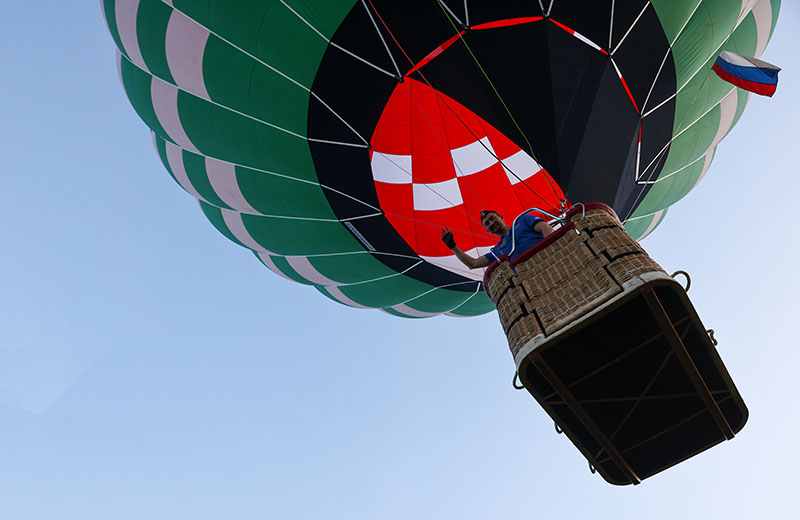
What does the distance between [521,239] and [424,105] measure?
1.51m

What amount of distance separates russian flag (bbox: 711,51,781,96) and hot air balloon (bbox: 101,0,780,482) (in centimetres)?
41

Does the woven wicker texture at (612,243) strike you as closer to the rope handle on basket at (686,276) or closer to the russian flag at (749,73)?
the rope handle on basket at (686,276)

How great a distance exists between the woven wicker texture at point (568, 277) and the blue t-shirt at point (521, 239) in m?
0.15

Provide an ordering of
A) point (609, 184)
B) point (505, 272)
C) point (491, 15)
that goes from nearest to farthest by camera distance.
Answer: point (505, 272)
point (491, 15)
point (609, 184)

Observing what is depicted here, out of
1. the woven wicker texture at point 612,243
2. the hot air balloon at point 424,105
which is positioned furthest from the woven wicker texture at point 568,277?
the hot air balloon at point 424,105

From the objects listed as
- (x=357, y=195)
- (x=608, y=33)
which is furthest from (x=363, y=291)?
(x=608, y=33)

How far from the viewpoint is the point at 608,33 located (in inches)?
141

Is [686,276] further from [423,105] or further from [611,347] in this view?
[423,105]

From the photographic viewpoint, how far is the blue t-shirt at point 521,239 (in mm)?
2742

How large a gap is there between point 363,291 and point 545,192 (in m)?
2.00

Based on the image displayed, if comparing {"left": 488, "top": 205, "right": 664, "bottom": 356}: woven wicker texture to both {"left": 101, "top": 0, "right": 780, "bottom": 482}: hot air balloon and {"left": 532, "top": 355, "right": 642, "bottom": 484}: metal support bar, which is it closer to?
{"left": 532, "top": 355, "right": 642, "bottom": 484}: metal support bar

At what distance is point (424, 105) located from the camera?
12.9 feet

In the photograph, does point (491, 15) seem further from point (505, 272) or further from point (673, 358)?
point (673, 358)

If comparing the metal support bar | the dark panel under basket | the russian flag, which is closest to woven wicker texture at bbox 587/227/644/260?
the dark panel under basket
